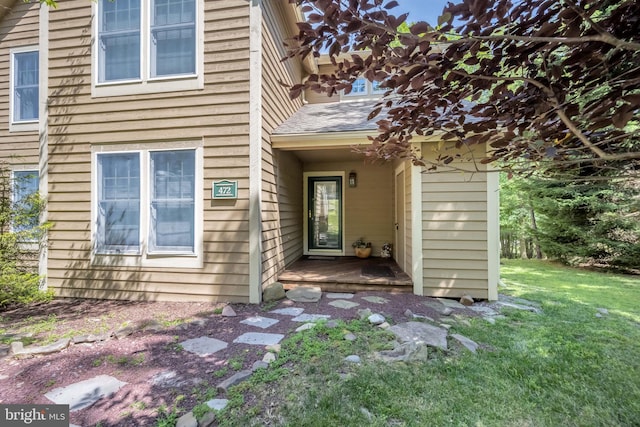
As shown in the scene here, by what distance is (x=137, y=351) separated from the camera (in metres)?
2.84

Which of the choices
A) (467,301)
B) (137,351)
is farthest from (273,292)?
(467,301)

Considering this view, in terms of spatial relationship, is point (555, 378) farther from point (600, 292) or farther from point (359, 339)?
point (600, 292)

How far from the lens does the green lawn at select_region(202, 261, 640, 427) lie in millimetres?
1907

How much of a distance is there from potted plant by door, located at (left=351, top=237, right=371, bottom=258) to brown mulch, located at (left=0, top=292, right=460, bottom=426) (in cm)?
230

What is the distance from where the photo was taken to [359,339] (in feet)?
9.75

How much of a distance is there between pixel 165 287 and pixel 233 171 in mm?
2022

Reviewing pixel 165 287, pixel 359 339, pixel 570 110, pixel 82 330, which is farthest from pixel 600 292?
pixel 82 330

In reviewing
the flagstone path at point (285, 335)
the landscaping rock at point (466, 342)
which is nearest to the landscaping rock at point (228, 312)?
the flagstone path at point (285, 335)

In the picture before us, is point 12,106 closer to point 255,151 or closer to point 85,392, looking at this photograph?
point 255,151

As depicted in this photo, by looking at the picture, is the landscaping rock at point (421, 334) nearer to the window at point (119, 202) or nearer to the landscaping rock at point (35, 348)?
the landscaping rock at point (35, 348)

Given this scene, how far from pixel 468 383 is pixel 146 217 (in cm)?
450

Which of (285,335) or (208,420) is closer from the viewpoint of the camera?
(208,420)

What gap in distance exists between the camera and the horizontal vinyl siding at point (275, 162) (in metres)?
4.41

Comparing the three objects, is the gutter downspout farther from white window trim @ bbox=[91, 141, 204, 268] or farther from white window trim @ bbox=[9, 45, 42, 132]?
white window trim @ bbox=[9, 45, 42, 132]
